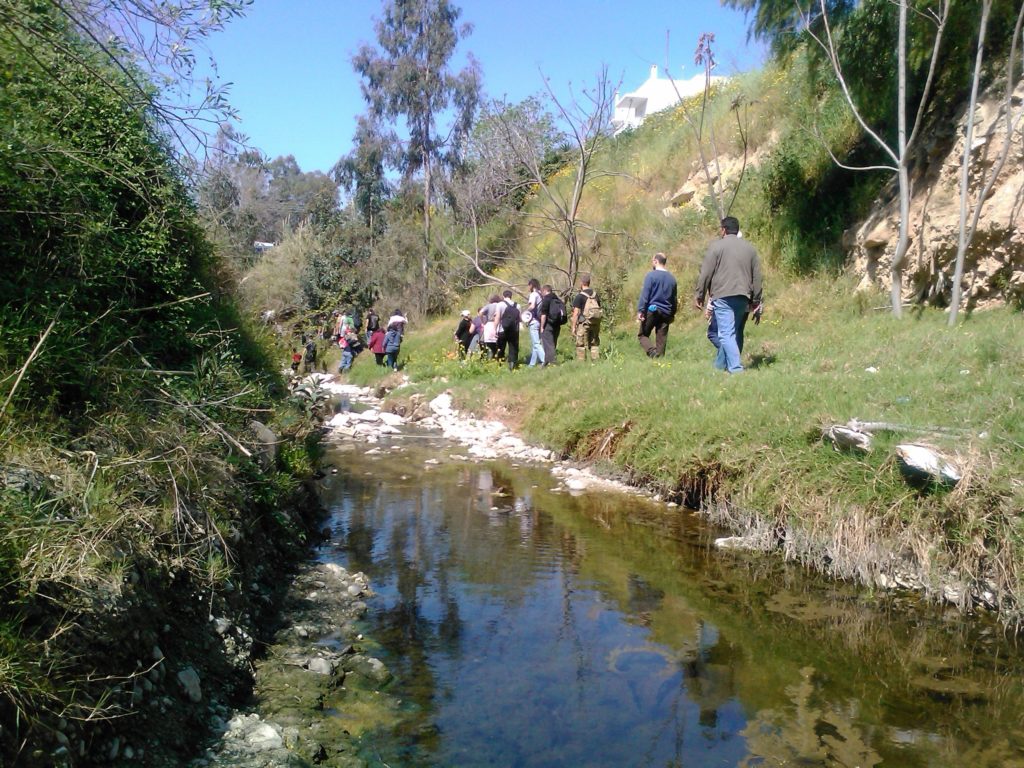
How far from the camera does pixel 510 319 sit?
640 inches

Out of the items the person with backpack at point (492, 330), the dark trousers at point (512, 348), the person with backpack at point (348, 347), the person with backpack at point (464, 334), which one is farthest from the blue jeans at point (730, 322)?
the person with backpack at point (348, 347)

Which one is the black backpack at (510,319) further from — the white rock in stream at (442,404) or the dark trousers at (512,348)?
the white rock in stream at (442,404)

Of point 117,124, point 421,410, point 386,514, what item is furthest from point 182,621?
point 421,410

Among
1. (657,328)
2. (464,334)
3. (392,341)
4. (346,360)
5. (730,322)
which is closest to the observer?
(730,322)

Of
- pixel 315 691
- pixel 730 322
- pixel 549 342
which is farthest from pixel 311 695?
pixel 549 342

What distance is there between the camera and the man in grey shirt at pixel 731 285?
10086mm

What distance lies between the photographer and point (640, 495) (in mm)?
8914

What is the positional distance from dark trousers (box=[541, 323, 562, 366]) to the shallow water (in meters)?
7.70

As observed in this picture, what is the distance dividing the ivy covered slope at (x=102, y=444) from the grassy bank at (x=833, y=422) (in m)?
3.96

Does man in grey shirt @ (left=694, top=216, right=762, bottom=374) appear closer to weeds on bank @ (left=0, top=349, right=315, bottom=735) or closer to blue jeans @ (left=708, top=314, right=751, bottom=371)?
blue jeans @ (left=708, top=314, right=751, bottom=371)

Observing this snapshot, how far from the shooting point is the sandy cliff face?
10609 millimetres

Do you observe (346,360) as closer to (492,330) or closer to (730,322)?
(492,330)

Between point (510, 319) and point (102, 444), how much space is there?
476 inches

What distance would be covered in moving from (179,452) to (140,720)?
71.3 inches
